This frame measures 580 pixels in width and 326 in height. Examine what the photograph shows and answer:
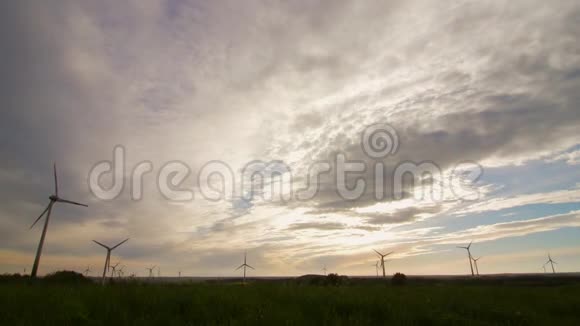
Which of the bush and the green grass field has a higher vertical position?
the bush

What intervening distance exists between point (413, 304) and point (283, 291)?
17.4 feet

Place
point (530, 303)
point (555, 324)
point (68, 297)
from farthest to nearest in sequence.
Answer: point (530, 303)
point (555, 324)
point (68, 297)

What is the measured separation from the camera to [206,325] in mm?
9125

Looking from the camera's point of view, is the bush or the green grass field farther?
the bush

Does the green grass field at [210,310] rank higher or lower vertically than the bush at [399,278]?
lower

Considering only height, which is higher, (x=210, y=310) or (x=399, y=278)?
(x=399, y=278)

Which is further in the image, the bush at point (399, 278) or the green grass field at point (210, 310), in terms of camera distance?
the bush at point (399, 278)

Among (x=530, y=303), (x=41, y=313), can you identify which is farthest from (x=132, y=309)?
(x=530, y=303)

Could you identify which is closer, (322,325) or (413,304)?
(322,325)

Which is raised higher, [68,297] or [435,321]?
[68,297]

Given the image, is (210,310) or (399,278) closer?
(210,310)

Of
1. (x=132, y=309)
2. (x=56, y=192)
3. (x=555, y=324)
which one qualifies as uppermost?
(x=56, y=192)

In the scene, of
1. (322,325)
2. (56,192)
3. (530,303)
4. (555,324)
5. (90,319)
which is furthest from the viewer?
(56,192)

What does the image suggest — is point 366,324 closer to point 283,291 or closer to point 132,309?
point 283,291
